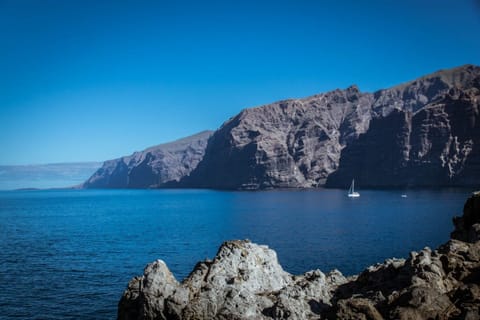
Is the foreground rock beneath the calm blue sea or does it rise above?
above

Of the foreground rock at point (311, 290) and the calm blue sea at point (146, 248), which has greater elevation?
the foreground rock at point (311, 290)

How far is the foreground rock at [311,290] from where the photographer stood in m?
18.7

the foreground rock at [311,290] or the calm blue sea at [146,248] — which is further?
the calm blue sea at [146,248]

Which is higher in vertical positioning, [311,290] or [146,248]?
[311,290]

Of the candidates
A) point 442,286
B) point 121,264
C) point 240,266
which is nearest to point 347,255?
point 121,264

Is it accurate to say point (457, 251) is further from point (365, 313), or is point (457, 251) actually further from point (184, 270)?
point (184, 270)

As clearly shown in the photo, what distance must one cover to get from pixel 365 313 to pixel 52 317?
26257 mm

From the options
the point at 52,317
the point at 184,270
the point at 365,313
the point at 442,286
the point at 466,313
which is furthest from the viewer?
the point at 184,270

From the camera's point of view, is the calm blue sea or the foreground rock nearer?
the foreground rock

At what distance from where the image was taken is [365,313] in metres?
18.8

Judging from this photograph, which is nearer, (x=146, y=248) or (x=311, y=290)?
(x=311, y=290)

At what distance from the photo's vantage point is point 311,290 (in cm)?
2664

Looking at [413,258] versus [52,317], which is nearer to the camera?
[413,258]

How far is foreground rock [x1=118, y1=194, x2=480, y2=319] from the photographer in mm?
18734
